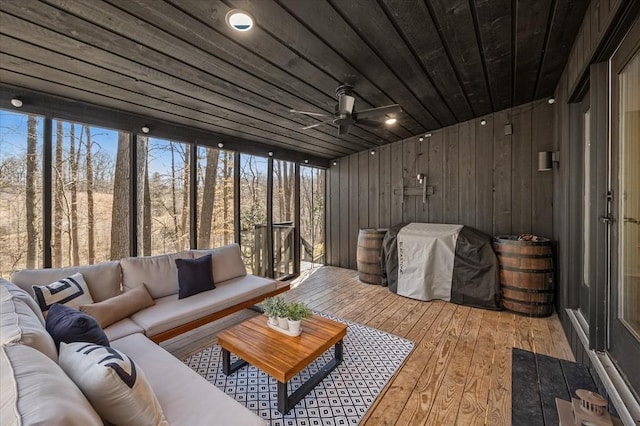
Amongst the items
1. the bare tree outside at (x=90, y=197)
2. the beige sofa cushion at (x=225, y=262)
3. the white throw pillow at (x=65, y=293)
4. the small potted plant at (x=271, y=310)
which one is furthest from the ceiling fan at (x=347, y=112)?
the white throw pillow at (x=65, y=293)

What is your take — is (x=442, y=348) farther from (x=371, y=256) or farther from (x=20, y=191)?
(x=20, y=191)

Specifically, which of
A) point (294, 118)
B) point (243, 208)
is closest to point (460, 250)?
point (294, 118)

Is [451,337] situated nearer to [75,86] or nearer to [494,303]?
[494,303]

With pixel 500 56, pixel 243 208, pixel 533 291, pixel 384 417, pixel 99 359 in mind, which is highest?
pixel 500 56

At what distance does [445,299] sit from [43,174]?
4.86 meters

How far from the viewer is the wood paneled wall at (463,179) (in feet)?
12.4

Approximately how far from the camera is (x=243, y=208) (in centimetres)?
439

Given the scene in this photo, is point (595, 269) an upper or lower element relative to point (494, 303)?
upper

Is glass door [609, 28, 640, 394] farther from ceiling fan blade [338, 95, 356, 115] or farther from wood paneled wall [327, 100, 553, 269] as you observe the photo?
wood paneled wall [327, 100, 553, 269]

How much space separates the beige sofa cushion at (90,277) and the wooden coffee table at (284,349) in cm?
128

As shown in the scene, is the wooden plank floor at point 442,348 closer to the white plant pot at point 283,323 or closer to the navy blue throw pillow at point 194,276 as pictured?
the navy blue throw pillow at point 194,276

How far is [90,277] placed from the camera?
2.49 metres

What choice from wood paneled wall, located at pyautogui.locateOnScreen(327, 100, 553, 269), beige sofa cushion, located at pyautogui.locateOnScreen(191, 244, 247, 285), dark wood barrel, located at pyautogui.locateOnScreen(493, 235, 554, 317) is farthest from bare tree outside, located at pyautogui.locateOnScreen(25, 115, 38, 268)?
dark wood barrel, located at pyautogui.locateOnScreen(493, 235, 554, 317)

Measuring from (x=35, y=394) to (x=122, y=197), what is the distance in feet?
9.62
